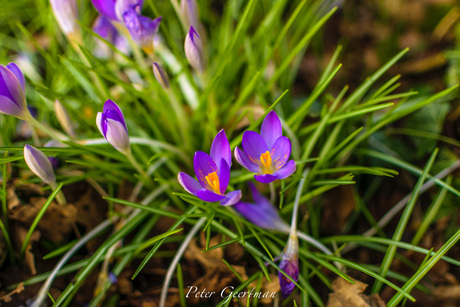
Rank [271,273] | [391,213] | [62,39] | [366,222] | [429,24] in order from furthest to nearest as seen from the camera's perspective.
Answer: [429,24] → [62,39] → [366,222] → [391,213] → [271,273]

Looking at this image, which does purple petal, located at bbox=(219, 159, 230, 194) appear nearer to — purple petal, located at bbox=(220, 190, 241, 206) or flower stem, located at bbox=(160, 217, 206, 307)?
purple petal, located at bbox=(220, 190, 241, 206)

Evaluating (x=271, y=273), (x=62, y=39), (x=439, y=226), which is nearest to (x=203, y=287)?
(x=271, y=273)

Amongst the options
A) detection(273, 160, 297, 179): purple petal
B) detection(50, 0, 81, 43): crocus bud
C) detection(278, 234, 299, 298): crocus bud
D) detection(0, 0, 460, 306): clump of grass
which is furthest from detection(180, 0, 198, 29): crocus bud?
detection(278, 234, 299, 298): crocus bud

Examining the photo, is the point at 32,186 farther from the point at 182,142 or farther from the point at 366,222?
the point at 366,222

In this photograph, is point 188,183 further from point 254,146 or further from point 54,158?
point 54,158

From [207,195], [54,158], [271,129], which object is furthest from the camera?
[54,158]

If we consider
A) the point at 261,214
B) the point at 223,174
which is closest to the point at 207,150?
the point at 261,214
